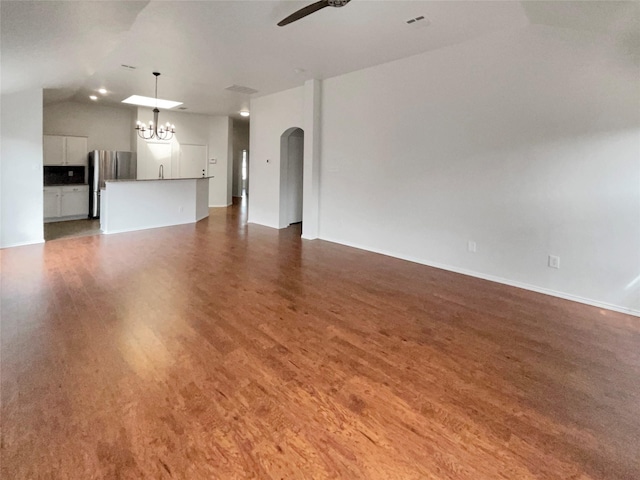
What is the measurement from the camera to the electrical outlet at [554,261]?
398 cm

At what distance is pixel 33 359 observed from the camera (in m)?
2.44

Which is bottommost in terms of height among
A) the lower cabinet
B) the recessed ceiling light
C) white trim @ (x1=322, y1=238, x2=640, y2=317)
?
white trim @ (x1=322, y1=238, x2=640, y2=317)

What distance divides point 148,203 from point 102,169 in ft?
7.03

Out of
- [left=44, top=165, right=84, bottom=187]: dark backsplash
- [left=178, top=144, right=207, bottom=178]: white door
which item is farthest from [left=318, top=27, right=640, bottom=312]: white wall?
[left=44, top=165, right=84, bottom=187]: dark backsplash

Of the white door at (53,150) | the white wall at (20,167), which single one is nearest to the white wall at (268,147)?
the white wall at (20,167)

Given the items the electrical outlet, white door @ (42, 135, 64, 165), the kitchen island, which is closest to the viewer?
the electrical outlet

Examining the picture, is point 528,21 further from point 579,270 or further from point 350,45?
point 579,270

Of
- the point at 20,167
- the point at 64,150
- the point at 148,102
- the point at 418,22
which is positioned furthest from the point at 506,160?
the point at 64,150

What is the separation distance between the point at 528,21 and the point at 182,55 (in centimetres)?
431

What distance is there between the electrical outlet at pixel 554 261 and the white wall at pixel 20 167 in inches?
296

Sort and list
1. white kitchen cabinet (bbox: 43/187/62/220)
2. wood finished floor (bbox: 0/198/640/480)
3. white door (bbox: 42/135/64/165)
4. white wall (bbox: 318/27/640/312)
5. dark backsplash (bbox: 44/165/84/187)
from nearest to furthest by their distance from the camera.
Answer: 1. wood finished floor (bbox: 0/198/640/480)
2. white wall (bbox: 318/27/640/312)
3. white kitchen cabinet (bbox: 43/187/62/220)
4. white door (bbox: 42/135/64/165)
5. dark backsplash (bbox: 44/165/84/187)

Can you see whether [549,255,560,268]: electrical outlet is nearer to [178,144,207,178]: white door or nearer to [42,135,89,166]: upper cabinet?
[178,144,207,178]: white door

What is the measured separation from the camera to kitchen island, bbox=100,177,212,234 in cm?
690

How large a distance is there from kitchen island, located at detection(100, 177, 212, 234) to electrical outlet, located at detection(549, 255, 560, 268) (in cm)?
706
